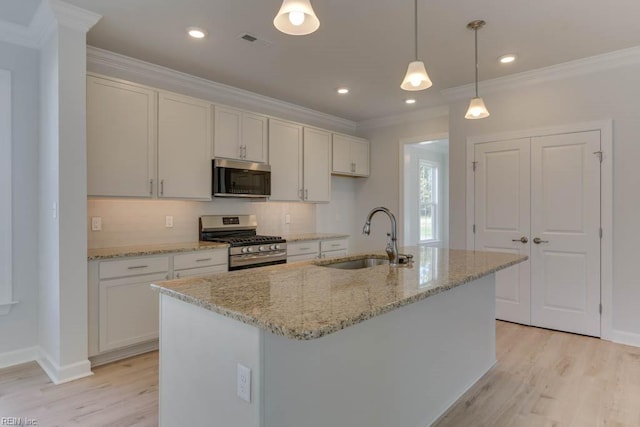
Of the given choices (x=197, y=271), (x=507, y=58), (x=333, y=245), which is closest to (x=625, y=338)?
(x=507, y=58)

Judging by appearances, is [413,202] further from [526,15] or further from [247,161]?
[526,15]

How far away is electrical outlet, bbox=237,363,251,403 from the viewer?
49.3 inches

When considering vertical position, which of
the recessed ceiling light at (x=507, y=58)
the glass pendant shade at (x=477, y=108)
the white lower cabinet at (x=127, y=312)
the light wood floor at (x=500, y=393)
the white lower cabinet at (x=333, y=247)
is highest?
the recessed ceiling light at (x=507, y=58)

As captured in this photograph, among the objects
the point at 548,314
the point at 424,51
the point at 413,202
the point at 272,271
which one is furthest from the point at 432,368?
the point at 413,202

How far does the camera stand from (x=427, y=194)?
24.6 ft

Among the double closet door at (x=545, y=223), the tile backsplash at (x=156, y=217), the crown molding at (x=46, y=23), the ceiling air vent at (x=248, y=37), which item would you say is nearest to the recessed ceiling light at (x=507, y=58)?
A: the double closet door at (x=545, y=223)

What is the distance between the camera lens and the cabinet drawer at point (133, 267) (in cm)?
288

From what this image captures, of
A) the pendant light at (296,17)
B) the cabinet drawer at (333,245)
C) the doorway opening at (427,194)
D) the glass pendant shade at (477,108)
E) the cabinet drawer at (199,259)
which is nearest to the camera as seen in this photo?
the pendant light at (296,17)

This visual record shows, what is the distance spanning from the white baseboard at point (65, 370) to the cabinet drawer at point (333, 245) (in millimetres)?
2735

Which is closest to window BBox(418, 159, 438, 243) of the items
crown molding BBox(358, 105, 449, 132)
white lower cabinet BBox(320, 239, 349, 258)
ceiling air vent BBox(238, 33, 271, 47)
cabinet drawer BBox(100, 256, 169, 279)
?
crown molding BBox(358, 105, 449, 132)

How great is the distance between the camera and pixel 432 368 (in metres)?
2.10

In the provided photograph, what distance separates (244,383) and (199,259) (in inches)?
91.5

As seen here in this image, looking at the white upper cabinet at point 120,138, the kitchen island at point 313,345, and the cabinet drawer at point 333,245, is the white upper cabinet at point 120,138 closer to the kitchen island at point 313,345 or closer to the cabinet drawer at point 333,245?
the kitchen island at point 313,345

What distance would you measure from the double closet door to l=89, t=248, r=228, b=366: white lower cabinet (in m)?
3.34
